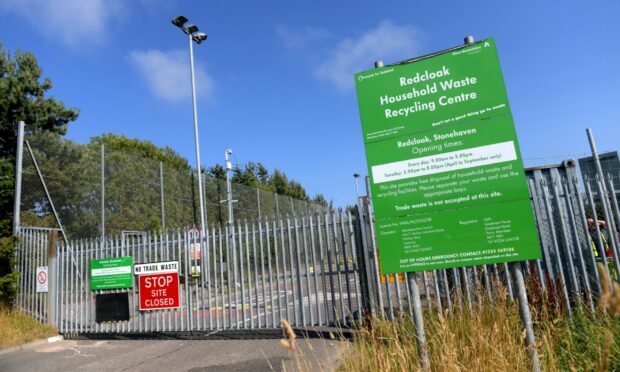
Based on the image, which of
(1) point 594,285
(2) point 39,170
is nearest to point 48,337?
(2) point 39,170

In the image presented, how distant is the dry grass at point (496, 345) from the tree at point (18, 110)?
436 inches

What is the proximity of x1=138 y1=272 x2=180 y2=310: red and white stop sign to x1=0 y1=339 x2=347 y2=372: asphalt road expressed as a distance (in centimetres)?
73

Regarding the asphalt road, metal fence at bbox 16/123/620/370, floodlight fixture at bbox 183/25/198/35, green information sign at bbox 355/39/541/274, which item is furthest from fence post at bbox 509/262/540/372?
floodlight fixture at bbox 183/25/198/35

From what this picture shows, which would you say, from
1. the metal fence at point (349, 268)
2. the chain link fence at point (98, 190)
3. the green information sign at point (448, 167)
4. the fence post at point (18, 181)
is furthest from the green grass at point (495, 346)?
the fence post at point (18, 181)

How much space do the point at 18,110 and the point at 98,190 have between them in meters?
5.76

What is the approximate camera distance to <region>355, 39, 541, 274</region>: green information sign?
343cm

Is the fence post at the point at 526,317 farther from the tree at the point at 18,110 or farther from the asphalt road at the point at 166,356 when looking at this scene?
the tree at the point at 18,110

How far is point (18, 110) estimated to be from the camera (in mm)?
16000

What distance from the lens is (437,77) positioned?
12.4 ft

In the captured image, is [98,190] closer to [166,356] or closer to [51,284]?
[51,284]

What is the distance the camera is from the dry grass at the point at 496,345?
10.1 feet

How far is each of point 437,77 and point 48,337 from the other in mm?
9630

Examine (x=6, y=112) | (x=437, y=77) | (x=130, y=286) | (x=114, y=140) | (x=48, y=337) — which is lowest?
(x=48, y=337)

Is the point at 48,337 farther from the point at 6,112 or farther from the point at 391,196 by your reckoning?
the point at 6,112
